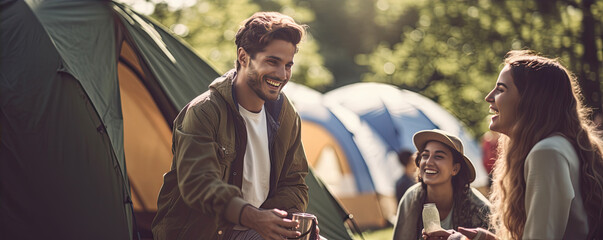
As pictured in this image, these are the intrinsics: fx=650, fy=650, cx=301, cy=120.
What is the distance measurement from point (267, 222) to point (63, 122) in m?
2.19

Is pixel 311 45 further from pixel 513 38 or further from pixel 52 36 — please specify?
pixel 52 36

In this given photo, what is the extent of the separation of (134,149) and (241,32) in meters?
3.74

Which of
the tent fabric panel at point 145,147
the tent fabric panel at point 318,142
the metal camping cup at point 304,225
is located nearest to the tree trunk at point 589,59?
the tent fabric panel at point 318,142

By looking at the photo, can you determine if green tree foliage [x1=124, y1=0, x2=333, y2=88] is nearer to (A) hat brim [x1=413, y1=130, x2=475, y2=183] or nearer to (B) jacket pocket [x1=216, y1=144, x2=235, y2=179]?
(A) hat brim [x1=413, y1=130, x2=475, y2=183]

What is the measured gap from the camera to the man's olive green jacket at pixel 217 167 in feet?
8.82

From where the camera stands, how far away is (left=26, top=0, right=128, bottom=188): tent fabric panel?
424 cm

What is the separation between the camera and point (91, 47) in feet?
15.0

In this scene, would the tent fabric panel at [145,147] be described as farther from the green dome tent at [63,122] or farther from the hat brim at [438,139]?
the hat brim at [438,139]

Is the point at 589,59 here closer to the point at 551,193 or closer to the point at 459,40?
the point at 459,40

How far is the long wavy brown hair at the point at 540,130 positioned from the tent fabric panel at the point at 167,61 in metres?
2.48

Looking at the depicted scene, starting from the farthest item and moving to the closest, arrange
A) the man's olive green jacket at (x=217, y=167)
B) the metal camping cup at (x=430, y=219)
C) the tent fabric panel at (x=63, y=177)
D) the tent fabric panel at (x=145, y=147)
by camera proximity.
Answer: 1. the tent fabric panel at (x=145, y=147)
2. the tent fabric panel at (x=63, y=177)
3. the metal camping cup at (x=430, y=219)
4. the man's olive green jacket at (x=217, y=167)

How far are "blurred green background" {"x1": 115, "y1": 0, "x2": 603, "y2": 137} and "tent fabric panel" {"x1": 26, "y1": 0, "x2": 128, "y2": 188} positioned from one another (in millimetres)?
5053

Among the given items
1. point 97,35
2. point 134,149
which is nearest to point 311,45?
point 134,149

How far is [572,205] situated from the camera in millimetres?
2641
